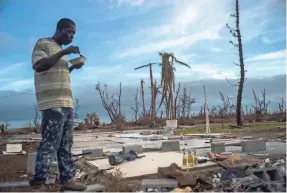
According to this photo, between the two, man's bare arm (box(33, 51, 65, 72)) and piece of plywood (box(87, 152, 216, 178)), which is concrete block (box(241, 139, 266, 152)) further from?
man's bare arm (box(33, 51, 65, 72))

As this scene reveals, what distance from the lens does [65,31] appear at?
3236 millimetres

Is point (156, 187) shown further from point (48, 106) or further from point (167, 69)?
point (167, 69)

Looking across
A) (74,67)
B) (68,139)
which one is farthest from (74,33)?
(68,139)

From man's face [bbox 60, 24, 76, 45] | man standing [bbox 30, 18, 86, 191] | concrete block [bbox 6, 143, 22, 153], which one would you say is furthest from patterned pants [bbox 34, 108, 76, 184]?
concrete block [bbox 6, 143, 22, 153]

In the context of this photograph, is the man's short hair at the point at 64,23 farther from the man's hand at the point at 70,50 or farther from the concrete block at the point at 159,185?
the concrete block at the point at 159,185

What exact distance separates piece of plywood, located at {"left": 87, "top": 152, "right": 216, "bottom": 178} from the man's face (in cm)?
162

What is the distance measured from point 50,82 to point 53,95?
0.43 feet

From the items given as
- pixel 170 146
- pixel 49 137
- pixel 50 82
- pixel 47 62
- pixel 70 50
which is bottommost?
pixel 170 146

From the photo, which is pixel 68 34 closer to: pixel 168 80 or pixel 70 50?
pixel 70 50

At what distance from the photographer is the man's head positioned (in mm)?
3219

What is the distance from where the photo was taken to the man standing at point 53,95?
3062 mm

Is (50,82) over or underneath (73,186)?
over

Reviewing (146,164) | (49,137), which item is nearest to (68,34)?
(49,137)

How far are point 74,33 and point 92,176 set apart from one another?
1879 millimetres
